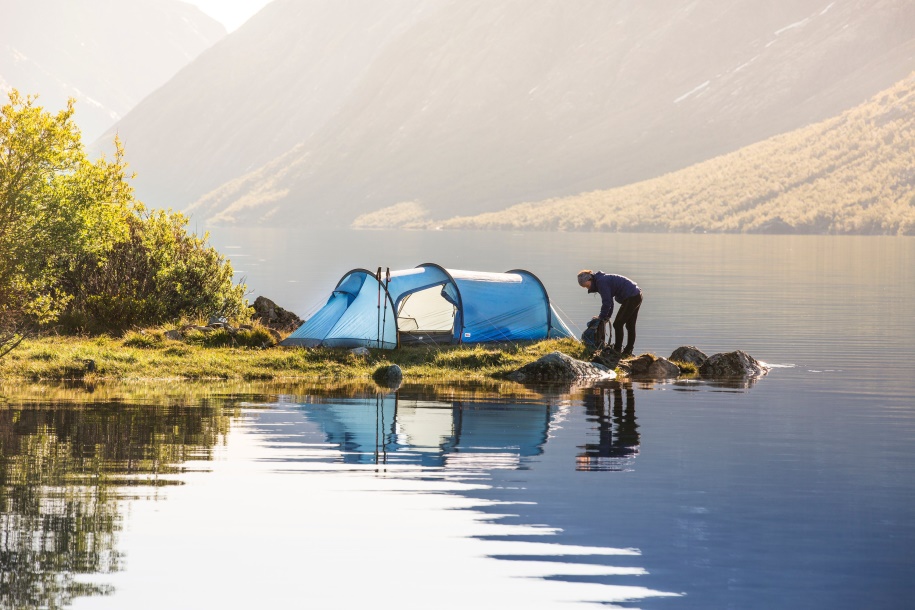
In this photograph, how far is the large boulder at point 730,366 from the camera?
1128 inches

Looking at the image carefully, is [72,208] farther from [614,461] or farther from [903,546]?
[903,546]

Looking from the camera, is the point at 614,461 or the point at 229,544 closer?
the point at 229,544

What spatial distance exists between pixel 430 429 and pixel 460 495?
4.71 metres

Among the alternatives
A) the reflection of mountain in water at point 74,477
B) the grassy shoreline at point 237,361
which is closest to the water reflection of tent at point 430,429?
the reflection of mountain in water at point 74,477

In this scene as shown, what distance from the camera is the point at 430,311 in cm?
3089

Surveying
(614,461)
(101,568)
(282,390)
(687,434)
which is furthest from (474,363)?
(101,568)

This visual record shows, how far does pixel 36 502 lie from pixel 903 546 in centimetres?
918

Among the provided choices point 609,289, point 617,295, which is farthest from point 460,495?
point 617,295

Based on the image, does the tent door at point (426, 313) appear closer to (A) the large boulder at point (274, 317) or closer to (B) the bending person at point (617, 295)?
(A) the large boulder at point (274, 317)

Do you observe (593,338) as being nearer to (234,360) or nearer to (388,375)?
(388,375)

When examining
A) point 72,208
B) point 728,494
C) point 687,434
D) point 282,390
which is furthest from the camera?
point 72,208

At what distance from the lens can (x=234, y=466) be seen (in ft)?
52.9

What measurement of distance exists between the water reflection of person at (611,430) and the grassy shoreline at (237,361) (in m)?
2.98

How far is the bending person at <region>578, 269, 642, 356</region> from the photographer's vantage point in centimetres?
2667
